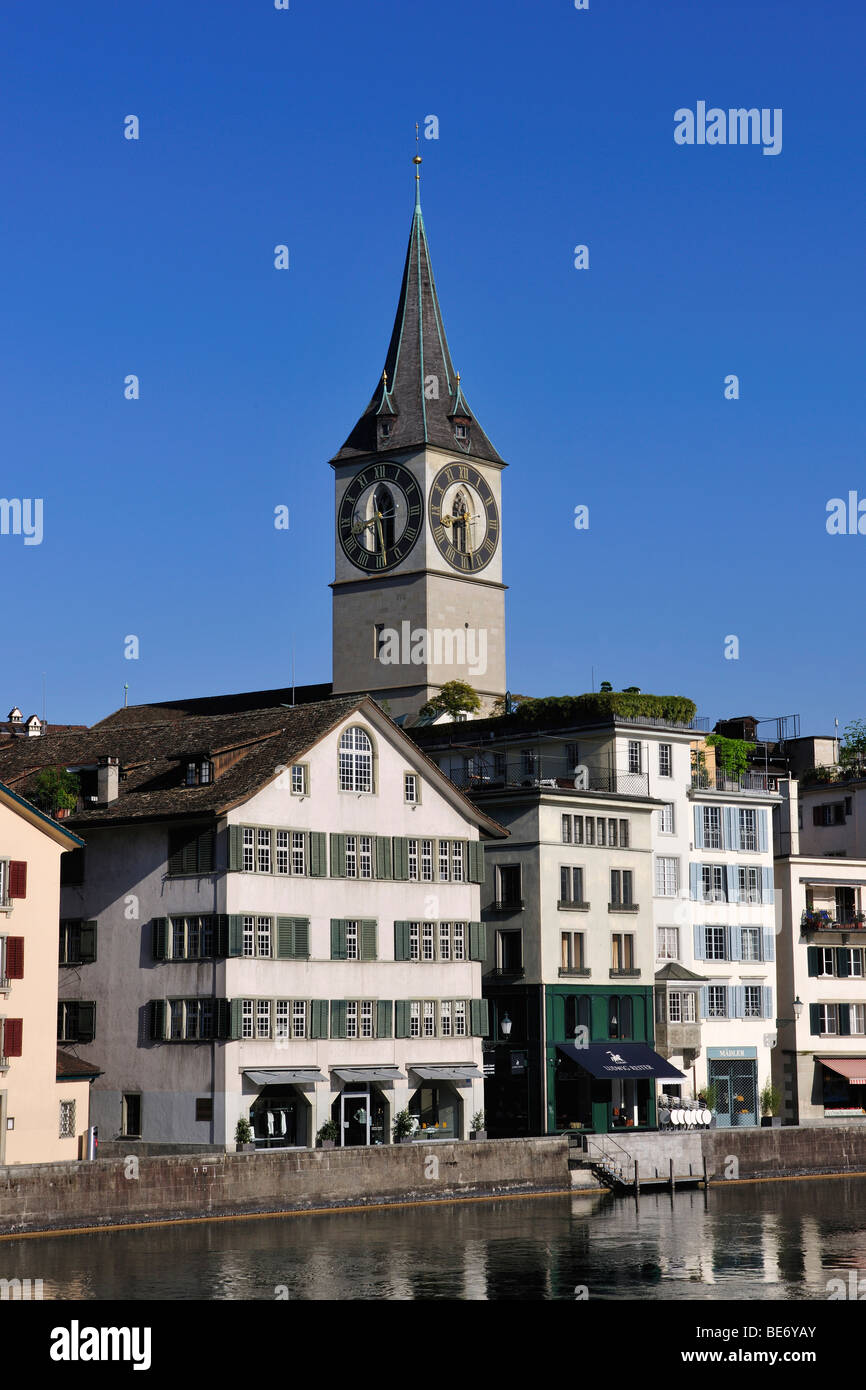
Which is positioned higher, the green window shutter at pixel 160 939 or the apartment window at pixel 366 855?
the apartment window at pixel 366 855

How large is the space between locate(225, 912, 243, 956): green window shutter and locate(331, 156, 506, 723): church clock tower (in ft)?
194

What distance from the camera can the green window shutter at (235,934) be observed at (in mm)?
66812

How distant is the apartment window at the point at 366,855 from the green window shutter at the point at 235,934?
248 inches

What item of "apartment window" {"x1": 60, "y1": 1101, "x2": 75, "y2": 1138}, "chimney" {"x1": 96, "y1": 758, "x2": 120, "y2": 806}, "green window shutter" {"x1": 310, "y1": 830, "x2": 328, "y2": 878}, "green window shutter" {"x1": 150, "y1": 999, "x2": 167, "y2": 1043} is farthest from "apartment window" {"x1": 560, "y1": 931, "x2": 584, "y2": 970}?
"apartment window" {"x1": 60, "y1": 1101, "x2": 75, "y2": 1138}

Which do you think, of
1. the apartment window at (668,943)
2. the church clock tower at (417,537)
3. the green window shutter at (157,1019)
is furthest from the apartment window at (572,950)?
the church clock tower at (417,537)

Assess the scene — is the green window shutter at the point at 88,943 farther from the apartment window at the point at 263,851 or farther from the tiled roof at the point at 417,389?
the tiled roof at the point at 417,389

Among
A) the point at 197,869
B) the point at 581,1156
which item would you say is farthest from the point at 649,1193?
the point at 197,869

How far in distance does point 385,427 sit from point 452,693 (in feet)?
107

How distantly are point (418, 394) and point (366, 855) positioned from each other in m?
67.3

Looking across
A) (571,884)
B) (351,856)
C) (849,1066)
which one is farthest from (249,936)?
(849,1066)

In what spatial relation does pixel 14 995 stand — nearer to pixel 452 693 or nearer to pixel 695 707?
pixel 695 707

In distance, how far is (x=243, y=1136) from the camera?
6606cm

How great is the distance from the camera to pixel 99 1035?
7038 centimetres

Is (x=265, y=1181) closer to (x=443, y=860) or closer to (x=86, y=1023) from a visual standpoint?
(x=86, y=1023)
